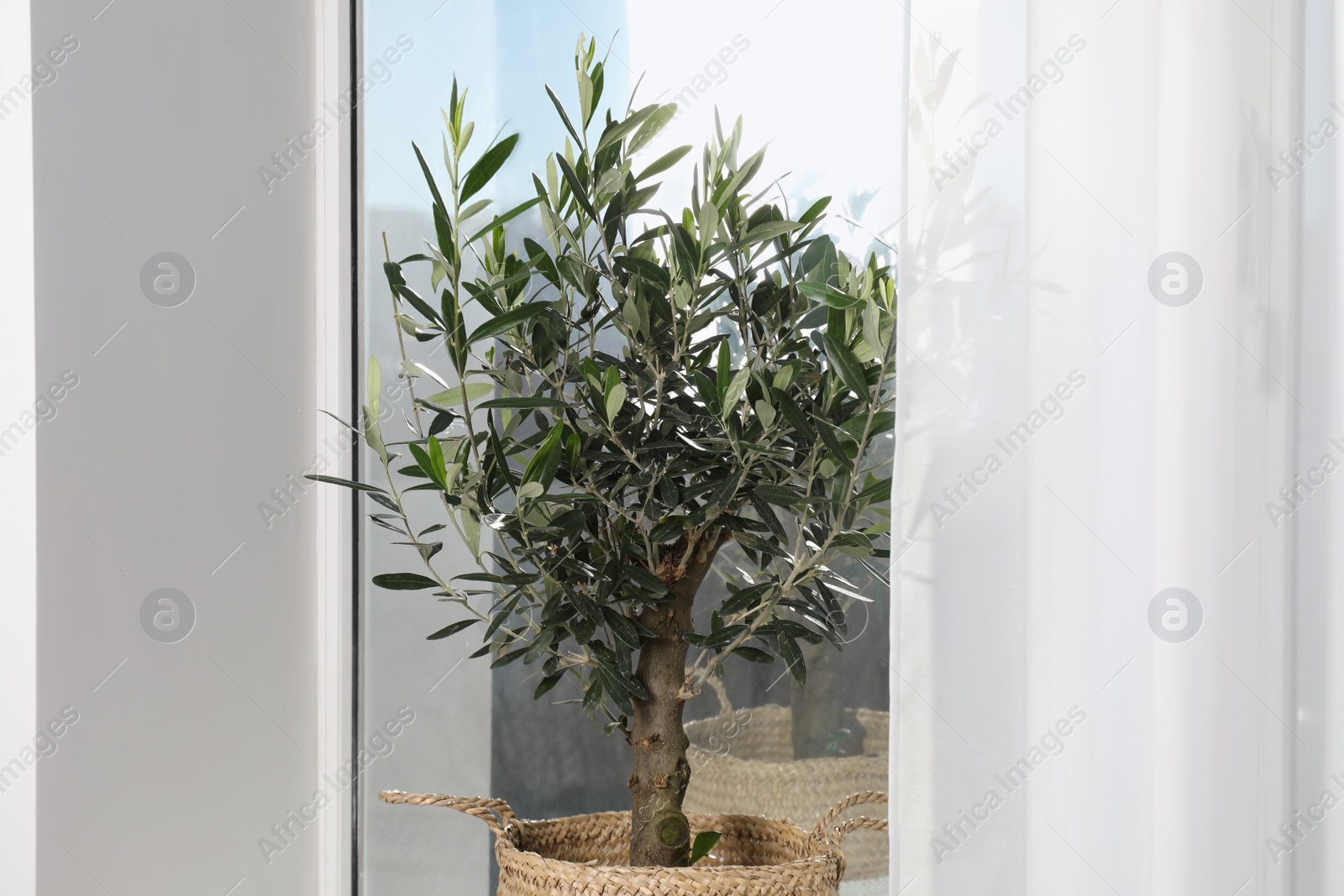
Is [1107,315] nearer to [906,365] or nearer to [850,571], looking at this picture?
[906,365]

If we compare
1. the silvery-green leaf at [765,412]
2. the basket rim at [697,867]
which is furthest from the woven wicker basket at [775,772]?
the silvery-green leaf at [765,412]

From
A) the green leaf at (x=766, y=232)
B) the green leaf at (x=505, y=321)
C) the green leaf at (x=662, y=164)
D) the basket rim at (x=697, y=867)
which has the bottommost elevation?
the basket rim at (x=697, y=867)

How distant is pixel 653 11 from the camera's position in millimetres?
1273

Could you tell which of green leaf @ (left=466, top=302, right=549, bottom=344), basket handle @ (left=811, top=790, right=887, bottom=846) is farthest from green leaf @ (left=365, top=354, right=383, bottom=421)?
basket handle @ (left=811, top=790, right=887, bottom=846)

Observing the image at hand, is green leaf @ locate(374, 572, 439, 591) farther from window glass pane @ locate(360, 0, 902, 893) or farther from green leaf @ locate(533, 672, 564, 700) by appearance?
window glass pane @ locate(360, 0, 902, 893)

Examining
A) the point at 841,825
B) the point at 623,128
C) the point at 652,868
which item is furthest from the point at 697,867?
the point at 623,128

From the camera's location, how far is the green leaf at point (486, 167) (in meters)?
0.84

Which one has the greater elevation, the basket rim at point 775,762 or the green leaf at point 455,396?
the green leaf at point 455,396

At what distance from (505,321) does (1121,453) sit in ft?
1.66

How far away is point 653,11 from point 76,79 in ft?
2.28

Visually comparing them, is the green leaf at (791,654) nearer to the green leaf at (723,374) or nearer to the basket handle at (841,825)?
the basket handle at (841,825)

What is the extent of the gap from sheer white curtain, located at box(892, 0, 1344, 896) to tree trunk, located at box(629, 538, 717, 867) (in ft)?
0.99

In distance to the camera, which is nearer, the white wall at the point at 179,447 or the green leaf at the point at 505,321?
the green leaf at the point at 505,321

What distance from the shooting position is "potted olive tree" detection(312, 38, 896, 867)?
82 centimetres
